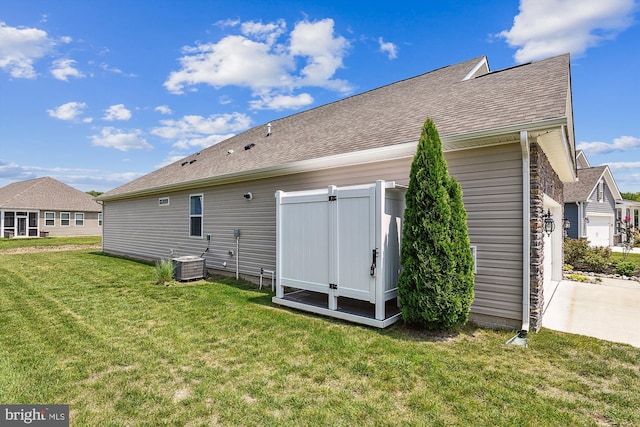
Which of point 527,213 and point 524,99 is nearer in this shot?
point 527,213

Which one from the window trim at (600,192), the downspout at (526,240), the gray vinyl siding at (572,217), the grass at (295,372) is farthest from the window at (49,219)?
the window trim at (600,192)

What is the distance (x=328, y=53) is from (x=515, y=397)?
11.8 metres

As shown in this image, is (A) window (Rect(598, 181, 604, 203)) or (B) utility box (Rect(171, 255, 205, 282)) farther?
(A) window (Rect(598, 181, 604, 203))

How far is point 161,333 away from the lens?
4.50 m

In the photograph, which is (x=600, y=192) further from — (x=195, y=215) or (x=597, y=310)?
(x=195, y=215)

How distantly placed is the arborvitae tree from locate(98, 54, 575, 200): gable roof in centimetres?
81

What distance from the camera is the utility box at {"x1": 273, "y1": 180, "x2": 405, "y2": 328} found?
15.3 ft

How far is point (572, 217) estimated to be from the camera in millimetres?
15609

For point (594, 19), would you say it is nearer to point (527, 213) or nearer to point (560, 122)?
point (560, 122)

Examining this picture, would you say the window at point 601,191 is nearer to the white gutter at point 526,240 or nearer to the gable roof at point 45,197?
the white gutter at point 526,240

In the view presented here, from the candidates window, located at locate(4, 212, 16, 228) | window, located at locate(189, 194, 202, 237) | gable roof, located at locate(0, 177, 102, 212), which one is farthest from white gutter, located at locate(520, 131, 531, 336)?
window, located at locate(4, 212, 16, 228)

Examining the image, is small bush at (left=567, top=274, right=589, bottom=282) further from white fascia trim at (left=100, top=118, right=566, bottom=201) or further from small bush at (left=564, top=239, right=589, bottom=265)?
white fascia trim at (left=100, top=118, right=566, bottom=201)

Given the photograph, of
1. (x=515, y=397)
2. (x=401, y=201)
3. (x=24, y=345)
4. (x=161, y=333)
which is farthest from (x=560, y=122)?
(x=24, y=345)

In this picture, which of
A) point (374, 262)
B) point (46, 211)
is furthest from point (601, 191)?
point (46, 211)
